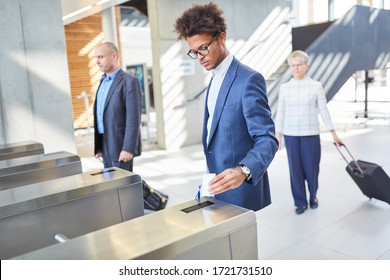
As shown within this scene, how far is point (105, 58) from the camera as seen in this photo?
9.14ft

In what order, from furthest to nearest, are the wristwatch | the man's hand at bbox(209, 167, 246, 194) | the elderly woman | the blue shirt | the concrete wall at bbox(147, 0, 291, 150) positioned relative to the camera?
the concrete wall at bbox(147, 0, 291, 150)
the elderly woman
the blue shirt
the wristwatch
the man's hand at bbox(209, 167, 246, 194)

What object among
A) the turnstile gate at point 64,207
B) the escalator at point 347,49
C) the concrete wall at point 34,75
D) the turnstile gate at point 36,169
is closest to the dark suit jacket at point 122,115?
A: the turnstile gate at point 36,169

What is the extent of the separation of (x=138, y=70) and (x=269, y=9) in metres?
3.38

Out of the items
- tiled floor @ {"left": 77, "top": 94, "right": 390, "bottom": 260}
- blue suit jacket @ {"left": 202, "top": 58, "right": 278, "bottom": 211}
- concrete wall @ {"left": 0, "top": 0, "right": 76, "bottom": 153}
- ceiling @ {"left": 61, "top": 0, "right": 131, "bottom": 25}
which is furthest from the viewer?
ceiling @ {"left": 61, "top": 0, "right": 131, "bottom": 25}

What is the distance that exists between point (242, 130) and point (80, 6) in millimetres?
7453

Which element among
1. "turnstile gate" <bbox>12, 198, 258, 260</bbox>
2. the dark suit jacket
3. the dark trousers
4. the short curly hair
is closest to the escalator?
the dark trousers

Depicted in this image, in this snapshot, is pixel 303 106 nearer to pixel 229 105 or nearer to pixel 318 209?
pixel 318 209

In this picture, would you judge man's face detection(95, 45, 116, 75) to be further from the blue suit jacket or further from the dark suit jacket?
the blue suit jacket

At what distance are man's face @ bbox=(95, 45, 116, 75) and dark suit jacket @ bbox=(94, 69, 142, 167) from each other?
0.09 meters

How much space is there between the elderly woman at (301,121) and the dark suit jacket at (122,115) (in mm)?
1342

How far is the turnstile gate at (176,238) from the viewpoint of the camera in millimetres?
988

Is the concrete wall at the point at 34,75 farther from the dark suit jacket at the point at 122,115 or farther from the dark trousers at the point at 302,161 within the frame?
the dark trousers at the point at 302,161

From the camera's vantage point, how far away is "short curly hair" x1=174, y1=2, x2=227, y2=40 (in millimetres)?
1420

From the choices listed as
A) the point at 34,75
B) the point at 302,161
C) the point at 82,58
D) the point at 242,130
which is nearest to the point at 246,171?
the point at 242,130
